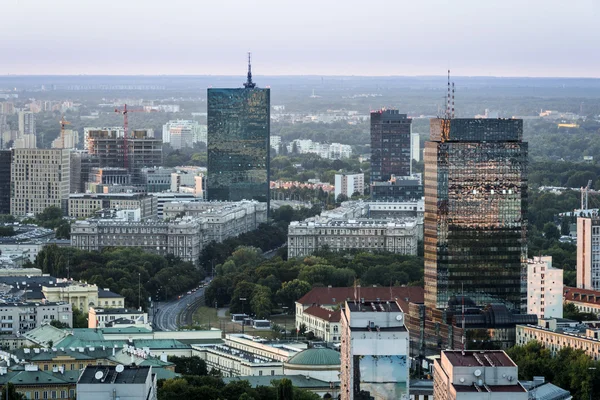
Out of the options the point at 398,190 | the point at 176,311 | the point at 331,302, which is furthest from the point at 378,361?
the point at 398,190

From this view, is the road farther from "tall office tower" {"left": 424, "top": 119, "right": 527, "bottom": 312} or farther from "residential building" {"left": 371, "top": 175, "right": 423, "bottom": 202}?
"residential building" {"left": 371, "top": 175, "right": 423, "bottom": 202}

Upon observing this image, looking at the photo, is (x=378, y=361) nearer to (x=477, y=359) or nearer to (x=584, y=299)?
(x=477, y=359)

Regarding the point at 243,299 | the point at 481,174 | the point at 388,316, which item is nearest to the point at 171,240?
the point at 243,299

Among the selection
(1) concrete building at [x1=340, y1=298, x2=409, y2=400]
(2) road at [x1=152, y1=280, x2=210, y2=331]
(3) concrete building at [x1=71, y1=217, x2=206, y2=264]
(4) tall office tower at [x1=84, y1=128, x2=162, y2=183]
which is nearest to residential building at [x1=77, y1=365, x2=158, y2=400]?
(1) concrete building at [x1=340, y1=298, x2=409, y2=400]

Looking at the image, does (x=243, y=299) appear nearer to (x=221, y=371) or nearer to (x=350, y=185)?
(x=221, y=371)

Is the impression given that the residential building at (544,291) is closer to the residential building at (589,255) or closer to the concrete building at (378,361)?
the residential building at (589,255)
